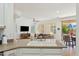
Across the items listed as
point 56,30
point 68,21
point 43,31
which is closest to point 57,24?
point 56,30

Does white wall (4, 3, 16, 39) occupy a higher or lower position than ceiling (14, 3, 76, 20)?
lower

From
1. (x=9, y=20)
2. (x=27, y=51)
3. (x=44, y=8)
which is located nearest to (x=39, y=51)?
(x=27, y=51)

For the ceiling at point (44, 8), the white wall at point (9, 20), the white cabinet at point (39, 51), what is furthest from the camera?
the ceiling at point (44, 8)

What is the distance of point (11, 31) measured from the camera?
11.8 feet

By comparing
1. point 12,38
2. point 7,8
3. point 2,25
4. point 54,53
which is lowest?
point 54,53

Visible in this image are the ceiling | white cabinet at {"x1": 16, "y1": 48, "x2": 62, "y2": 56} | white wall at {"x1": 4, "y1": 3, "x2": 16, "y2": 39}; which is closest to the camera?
white cabinet at {"x1": 16, "y1": 48, "x2": 62, "y2": 56}

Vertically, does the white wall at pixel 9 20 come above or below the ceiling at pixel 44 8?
below

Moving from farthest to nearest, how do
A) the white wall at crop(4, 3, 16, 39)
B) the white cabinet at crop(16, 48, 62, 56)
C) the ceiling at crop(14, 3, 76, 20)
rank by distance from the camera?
the ceiling at crop(14, 3, 76, 20)
the white wall at crop(4, 3, 16, 39)
the white cabinet at crop(16, 48, 62, 56)

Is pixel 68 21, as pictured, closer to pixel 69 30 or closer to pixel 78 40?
pixel 69 30

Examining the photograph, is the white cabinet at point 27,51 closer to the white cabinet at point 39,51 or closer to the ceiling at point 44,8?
the white cabinet at point 39,51

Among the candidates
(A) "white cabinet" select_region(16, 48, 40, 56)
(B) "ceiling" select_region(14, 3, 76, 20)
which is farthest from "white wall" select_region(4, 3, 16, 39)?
(B) "ceiling" select_region(14, 3, 76, 20)

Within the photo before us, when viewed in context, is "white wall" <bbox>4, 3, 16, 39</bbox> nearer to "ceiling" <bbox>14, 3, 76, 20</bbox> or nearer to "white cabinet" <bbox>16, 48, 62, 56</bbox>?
"white cabinet" <bbox>16, 48, 62, 56</bbox>

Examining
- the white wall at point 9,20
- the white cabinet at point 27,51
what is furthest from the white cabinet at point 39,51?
the white wall at point 9,20

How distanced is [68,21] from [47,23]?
2174 mm
